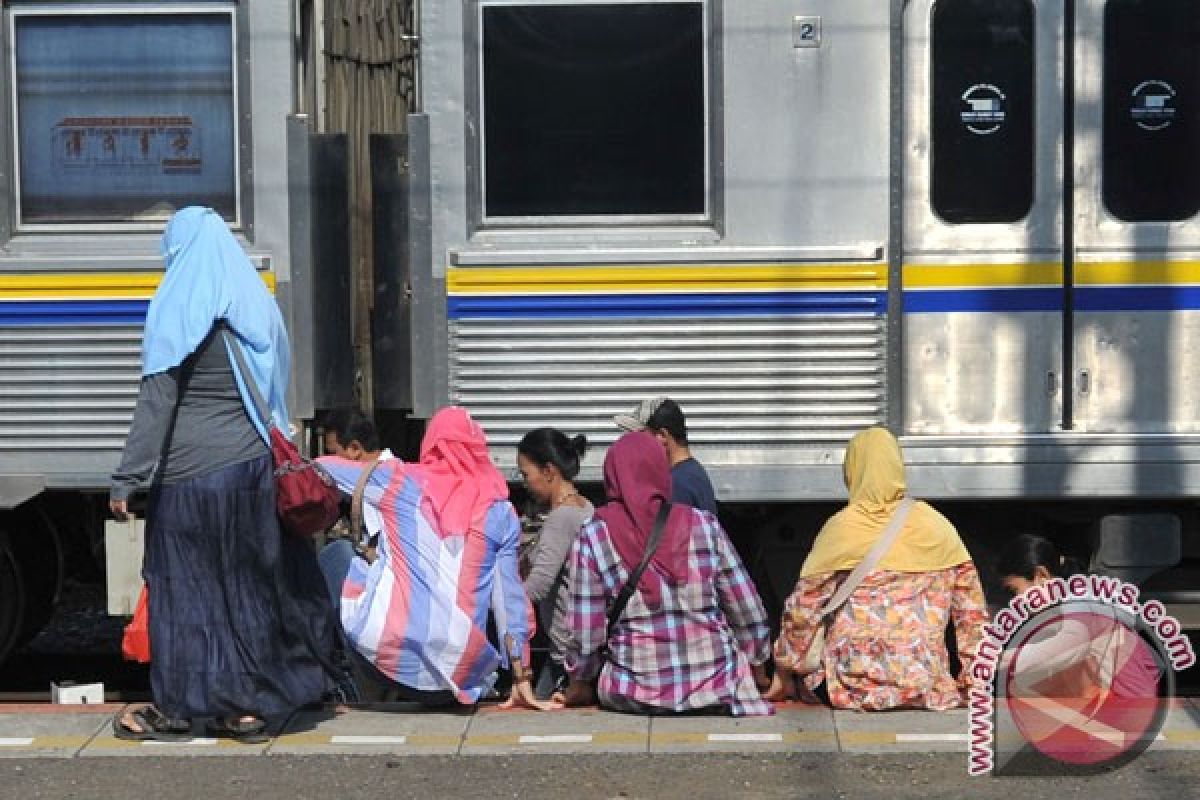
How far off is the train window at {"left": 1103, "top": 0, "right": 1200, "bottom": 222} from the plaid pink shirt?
1997 mm

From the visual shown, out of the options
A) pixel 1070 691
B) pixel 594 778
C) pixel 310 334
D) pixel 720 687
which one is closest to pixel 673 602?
pixel 720 687

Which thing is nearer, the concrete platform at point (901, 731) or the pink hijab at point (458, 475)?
the concrete platform at point (901, 731)

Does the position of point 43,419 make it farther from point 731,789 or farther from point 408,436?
point 731,789

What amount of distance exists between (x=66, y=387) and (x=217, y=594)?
1429mm

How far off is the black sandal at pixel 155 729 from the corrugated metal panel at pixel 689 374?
1.57m

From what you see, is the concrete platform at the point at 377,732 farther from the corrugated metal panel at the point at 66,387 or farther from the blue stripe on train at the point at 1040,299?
the blue stripe on train at the point at 1040,299

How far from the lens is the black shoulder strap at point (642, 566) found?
635 cm

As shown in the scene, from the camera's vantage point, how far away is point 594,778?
5.75 m

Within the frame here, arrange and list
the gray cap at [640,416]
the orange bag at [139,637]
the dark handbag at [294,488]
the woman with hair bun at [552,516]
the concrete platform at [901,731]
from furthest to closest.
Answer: the gray cap at [640,416] → the woman with hair bun at [552,516] → the orange bag at [139,637] → the dark handbag at [294,488] → the concrete platform at [901,731]

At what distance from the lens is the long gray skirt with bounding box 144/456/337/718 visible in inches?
237

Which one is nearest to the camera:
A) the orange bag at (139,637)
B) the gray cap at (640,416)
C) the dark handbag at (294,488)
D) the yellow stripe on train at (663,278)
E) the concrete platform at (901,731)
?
the concrete platform at (901,731)

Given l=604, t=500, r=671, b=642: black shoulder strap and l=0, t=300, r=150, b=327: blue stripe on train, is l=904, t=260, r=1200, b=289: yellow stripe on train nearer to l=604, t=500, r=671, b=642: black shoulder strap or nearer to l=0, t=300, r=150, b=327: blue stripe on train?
l=604, t=500, r=671, b=642: black shoulder strap

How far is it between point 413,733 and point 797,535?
72.1 inches

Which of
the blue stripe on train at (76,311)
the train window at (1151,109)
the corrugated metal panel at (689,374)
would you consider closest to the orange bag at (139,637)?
the blue stripe on train at (76,311)
